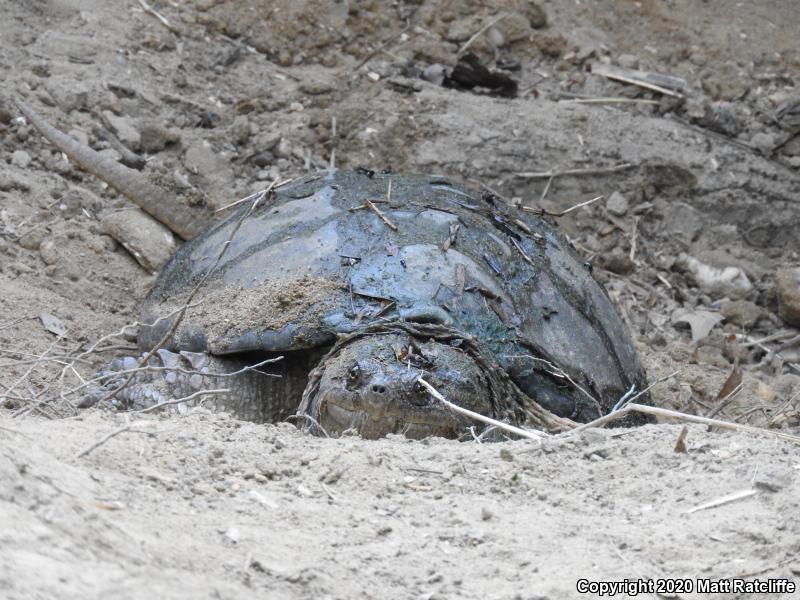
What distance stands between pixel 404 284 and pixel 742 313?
336 cm

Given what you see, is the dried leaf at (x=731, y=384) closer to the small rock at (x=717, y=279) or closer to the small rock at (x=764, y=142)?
the small rock at (x=717, y=279)

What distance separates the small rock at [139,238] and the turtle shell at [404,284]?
0.50 metres

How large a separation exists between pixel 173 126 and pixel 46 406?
12.4 ft

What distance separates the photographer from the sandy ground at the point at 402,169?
2355 mm

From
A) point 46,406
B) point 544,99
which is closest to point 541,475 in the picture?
point 46,406

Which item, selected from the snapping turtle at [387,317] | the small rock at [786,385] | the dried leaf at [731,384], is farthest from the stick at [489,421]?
the small rock at [786,385]

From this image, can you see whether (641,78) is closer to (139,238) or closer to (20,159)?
(139,238)

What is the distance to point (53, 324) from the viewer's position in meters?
5.18

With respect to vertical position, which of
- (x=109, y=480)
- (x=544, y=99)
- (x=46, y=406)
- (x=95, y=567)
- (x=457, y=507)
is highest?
(x=95, y=567)

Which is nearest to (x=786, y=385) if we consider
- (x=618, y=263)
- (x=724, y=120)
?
(x=618, y=263)

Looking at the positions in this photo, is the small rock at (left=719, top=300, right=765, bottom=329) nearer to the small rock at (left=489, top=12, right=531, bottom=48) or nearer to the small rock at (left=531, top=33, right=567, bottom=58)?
the small rock at (left=531, top=33, right=567, bottom=58)

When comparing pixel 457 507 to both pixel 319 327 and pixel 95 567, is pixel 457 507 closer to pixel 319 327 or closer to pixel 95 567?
pixel 95 567

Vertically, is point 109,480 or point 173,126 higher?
point 109,480

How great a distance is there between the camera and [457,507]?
278cm
